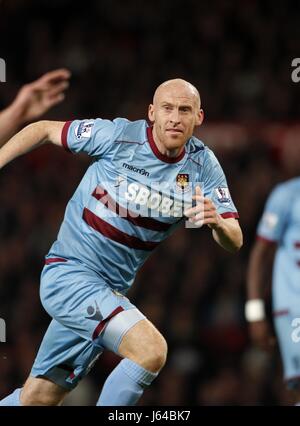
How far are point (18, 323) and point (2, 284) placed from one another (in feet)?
1.59

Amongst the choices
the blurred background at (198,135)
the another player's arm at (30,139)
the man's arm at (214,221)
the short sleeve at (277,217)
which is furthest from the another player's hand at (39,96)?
the blurred background at (198,135)

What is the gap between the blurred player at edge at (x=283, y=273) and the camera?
6520mm

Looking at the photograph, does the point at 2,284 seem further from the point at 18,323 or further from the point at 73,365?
the point at 73,365

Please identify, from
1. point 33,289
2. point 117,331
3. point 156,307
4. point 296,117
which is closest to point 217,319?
point 156,307

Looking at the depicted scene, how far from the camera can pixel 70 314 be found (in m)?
5.07

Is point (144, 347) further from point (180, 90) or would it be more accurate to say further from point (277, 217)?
point (277, 217)

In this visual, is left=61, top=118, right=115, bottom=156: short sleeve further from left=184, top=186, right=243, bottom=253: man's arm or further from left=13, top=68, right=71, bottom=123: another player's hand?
left=184, top=186, right=243, bottom=253: man's arm

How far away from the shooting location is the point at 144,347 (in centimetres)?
474

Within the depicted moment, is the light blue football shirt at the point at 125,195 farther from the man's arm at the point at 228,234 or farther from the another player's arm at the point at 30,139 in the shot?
the man's arm at the point at 228,234

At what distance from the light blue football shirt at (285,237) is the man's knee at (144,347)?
6.55ft

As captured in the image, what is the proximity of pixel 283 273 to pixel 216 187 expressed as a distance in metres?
1.59

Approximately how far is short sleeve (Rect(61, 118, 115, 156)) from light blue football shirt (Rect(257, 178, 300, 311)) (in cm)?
192

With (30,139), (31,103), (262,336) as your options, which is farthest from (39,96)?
(262,336)

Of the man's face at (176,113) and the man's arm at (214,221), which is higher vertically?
the man's face at (176,113)
